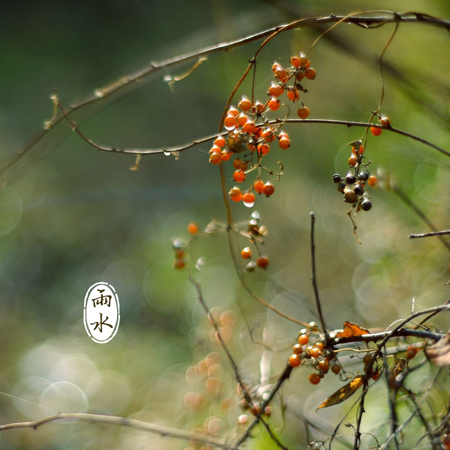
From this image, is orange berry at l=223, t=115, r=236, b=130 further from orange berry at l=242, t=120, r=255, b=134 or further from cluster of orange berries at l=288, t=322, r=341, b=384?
cluster of orange berries at l=288, t=322, r=341, b=384

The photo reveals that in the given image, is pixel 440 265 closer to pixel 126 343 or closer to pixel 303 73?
pixel 303 73

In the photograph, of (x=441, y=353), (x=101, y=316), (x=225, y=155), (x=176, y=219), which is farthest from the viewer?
(x=176, y=219)

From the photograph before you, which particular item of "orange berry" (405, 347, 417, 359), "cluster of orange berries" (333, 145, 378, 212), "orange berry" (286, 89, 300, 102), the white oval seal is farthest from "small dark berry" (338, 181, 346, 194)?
the white oval seal

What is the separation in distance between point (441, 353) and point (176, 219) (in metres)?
2.04

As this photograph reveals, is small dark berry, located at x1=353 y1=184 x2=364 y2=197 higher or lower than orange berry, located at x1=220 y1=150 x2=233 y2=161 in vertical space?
lower

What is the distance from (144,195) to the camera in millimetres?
2652

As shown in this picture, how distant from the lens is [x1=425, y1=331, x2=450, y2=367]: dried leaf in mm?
416

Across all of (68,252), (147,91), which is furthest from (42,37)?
(68,252)

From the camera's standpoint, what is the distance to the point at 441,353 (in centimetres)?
43

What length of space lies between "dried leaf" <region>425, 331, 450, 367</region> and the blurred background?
333mm

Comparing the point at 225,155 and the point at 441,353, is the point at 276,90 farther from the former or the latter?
the point at 441,353

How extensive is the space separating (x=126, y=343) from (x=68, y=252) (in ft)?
2.28

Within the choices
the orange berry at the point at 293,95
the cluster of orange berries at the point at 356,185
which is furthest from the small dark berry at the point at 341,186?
the orange berry at the point at 293,95

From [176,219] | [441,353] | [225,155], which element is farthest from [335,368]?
[176,219]
